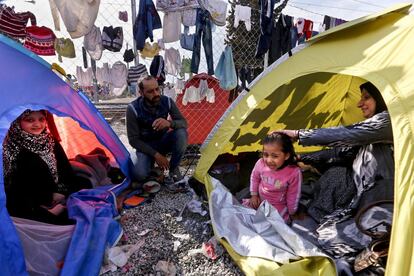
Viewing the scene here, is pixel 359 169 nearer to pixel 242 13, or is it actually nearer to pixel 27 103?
pixel 27 103

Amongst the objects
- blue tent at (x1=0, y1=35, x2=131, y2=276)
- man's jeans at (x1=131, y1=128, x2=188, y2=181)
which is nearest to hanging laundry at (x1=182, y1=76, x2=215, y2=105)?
man's jeans at (x1=131, y1=128, x2=188, y2=181)

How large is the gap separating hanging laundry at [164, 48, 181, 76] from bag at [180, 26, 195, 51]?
132mm

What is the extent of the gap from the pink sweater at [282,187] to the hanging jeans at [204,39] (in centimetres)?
244

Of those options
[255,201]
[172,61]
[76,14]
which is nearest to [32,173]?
[255,201]

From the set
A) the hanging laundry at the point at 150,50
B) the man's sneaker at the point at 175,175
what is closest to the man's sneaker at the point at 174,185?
the man's sneaker at the point at 175,175

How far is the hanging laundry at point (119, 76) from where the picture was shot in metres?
4.25

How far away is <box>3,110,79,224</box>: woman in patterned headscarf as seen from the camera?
83.9 inches

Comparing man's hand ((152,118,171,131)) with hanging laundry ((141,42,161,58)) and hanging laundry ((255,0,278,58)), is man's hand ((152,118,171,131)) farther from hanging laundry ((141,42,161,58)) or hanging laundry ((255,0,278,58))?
hanging laundry ((255,0,278,58))

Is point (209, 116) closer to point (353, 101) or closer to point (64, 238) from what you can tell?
point (353, 101)

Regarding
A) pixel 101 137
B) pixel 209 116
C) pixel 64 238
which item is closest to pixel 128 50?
pixel 209 116

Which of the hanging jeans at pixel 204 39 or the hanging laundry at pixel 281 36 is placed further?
the hanging laundry at pixel 281 36

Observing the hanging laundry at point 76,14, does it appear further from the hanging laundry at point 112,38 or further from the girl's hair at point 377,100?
the girl's hair at point 377,100

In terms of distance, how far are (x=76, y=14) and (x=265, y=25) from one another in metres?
2.52

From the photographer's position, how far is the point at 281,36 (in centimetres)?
480
